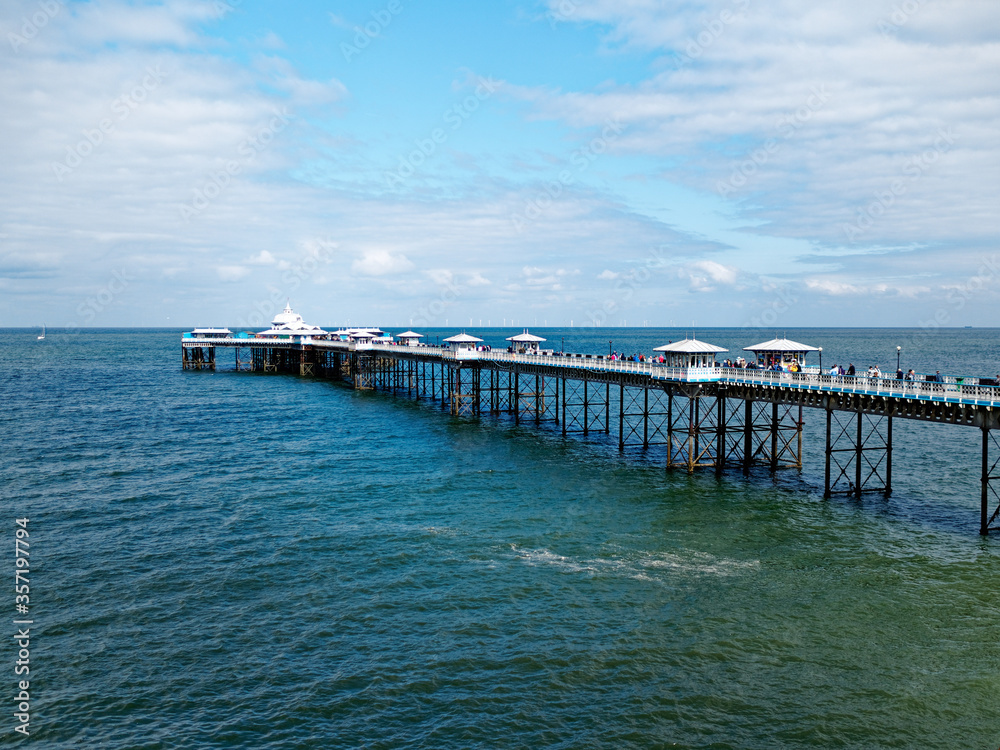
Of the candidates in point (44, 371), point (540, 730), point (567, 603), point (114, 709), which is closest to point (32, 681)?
point (114, 709)

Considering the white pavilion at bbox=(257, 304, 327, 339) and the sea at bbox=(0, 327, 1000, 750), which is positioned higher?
the white pavilion at bbox=(257, 304, 327, 339)

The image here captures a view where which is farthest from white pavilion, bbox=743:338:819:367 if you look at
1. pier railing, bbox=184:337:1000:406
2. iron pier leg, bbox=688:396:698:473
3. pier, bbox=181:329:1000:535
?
iron pier leg, bbox=688:396:698:473

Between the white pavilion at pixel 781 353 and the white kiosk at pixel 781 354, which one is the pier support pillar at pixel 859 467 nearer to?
the white kiosk at pixel 781 354

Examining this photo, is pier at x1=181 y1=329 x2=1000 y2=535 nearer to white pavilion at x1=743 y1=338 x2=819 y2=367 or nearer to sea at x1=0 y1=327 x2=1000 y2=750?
white pavilion at x1=743 y1=338 x2=819 y2=367

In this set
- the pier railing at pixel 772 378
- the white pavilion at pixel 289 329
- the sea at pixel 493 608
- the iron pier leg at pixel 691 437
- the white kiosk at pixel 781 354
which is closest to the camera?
the sea at pixel 493 608

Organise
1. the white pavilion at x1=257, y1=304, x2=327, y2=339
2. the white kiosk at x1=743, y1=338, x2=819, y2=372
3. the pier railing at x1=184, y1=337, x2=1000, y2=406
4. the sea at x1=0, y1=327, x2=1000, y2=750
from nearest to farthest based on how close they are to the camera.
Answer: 1. the sea at x1=0, y1=327, x2=1000, y2=750
2. the pier railing at x1=184, y1=337, x2=1000, y2=406
3. the white kiosk at x1=743, y1=338, x2=819, y2=372
4. the white pavilion at x1=257, y1=304, x2=327, y2=339

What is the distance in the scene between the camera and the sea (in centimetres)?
1811

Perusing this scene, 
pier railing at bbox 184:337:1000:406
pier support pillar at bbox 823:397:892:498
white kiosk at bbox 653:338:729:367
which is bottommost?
pier support pillar at bbox 823:397:892:498

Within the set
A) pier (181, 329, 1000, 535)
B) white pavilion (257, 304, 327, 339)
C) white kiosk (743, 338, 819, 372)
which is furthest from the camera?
white pavilion (257, 304, 327, 339)

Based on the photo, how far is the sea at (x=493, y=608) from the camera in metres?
18.1

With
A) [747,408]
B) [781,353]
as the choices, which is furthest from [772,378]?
[781,353]

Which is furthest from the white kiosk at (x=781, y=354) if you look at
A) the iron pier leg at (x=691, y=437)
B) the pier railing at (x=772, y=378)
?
the iron pier leg at (x=691, y=437)

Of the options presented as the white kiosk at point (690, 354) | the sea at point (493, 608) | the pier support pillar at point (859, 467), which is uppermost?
the white kiosk at point (690, 354)

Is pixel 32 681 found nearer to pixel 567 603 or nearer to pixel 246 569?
pixel 246 569
